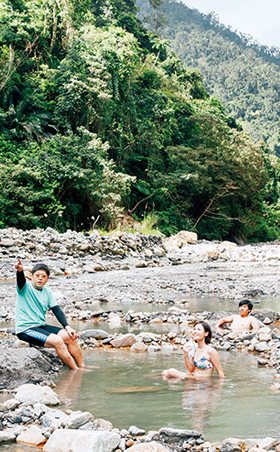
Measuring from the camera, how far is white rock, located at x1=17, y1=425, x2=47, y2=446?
4.68 meters

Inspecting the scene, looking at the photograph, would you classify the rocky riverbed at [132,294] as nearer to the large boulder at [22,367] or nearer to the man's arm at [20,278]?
the large boulder at [22,367]

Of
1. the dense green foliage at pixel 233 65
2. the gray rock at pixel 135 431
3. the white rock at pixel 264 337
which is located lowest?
the dense green foliage at pixel 233 65

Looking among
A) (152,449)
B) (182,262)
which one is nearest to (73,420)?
(152,449)

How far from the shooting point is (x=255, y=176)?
43.7m

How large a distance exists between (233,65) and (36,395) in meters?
140

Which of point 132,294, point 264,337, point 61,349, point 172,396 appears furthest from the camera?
point 132,294

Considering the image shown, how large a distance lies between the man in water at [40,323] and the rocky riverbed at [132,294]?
0.65 ft

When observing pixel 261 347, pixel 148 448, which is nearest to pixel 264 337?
pixel 261 347

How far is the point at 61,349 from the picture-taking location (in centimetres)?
746

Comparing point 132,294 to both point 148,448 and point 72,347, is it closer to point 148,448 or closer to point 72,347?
point 72,347

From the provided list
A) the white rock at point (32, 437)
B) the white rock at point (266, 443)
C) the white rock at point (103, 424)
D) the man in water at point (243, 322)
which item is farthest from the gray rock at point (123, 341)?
the white rock at point (266, 443)

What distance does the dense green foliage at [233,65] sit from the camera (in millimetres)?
114688

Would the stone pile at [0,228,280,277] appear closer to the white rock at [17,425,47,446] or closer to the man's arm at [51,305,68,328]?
the man's arm at [51,305,68,328]

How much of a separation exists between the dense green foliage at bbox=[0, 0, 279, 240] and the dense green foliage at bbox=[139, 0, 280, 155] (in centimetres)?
5469
